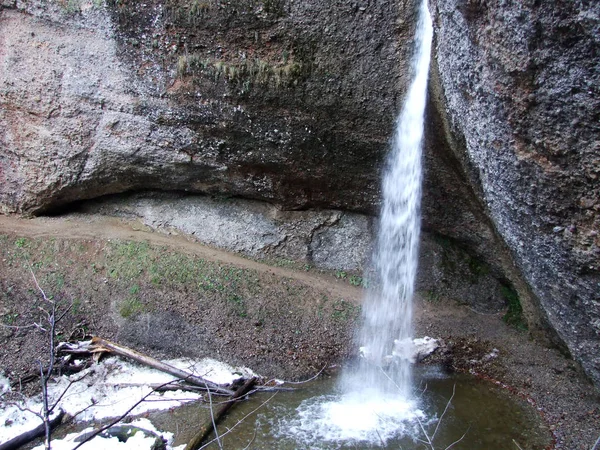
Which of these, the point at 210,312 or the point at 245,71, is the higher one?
the point at 245,71

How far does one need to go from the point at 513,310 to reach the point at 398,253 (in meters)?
2.28

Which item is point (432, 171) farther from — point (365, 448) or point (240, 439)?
point (240, 439)

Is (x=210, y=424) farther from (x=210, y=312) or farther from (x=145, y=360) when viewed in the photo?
(x=210, y=312)

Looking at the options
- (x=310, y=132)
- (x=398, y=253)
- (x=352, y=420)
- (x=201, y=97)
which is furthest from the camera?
(x=398, y=253)

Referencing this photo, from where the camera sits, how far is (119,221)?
9.23 metres

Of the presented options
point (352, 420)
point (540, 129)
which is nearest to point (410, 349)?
point (352, 420)

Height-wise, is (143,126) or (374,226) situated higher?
(143,126)

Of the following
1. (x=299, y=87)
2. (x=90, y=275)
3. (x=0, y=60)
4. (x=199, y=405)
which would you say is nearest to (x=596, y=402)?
(x=199, y=405)

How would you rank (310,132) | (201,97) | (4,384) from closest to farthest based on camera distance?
1. (4,384)
2. (201,97)
3. (310,132)

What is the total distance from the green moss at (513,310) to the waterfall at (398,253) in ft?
5.61

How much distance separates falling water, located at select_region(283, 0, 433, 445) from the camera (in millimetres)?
5738

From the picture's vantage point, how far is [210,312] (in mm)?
7715

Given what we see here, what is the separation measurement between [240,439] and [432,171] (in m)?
4.97

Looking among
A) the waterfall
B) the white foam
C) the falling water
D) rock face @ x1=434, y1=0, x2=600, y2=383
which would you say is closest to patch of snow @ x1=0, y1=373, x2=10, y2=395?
the white foam
